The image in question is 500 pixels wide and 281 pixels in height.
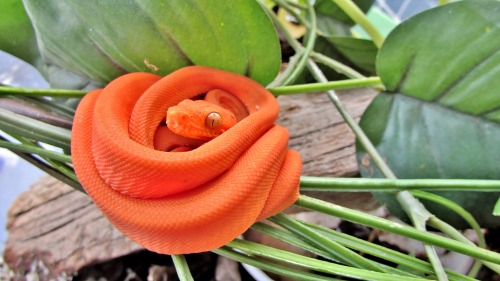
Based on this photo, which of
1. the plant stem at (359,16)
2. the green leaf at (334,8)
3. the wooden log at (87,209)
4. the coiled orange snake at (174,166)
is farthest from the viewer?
the green leaf at (334,8)

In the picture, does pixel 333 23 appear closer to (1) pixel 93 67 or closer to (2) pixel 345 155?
(2) pixel 345 155

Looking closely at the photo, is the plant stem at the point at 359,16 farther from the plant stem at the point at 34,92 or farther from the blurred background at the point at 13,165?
the plant stem at the point at 34,92

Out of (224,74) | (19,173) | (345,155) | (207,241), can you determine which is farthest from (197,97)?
(19,173)

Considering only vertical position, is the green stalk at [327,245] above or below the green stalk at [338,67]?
below

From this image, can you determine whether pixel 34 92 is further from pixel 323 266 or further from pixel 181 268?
pixel 323 266

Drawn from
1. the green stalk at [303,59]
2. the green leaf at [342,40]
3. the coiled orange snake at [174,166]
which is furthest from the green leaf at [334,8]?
the coiled orange snake at [174,166]

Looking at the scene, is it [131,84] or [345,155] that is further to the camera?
[345,155]
